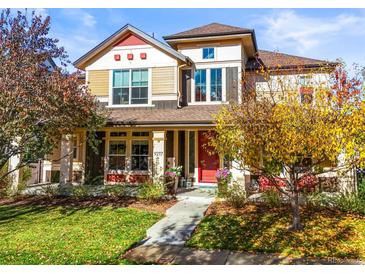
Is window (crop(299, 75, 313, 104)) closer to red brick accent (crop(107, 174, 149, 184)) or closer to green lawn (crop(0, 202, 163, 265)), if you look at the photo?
green lawn (crop(0, 202, 163, 265))

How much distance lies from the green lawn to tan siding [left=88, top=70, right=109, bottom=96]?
6852 millimetres

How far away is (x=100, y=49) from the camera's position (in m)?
15.8

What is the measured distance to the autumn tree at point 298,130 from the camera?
700 centimetres

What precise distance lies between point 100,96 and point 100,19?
7.30 m

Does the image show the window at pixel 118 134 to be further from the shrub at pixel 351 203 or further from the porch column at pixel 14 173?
the shrub at pixel 351 203

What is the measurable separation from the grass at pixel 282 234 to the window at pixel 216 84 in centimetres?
712

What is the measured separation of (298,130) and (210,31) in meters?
10.3

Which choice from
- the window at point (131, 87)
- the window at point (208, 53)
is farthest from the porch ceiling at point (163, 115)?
the window at point (208, 53)

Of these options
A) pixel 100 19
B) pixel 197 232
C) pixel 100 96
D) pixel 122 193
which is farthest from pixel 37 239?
pixel 100 96

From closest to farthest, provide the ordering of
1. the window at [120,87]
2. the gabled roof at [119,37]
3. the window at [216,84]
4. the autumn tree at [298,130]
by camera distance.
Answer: the autumn tree at [298,130]
the gabled roof at [119,37]
the window at [216,84]
the window at [120,87]

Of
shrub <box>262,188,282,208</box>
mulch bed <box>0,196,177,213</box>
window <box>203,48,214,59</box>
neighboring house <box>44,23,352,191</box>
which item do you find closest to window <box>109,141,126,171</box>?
neighboring house <box>44,23,352,191</box>

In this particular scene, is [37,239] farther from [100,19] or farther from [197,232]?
[100,19]

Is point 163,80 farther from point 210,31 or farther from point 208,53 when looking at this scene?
point 210,31

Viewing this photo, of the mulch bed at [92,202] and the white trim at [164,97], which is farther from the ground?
the white trim at [164,97]
